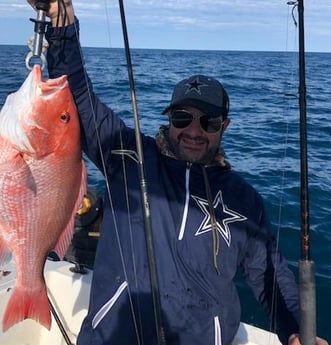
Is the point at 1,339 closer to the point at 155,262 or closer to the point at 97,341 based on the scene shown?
the point at 97,341

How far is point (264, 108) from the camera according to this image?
15.6 m

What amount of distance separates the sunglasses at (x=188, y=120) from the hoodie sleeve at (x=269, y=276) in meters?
0.54

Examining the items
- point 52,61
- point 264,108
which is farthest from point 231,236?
point 264,108

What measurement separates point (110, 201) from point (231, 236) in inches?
24.9

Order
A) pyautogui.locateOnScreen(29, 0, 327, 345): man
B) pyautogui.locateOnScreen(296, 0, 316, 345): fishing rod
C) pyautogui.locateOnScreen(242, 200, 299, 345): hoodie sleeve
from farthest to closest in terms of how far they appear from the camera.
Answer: pyautogui.locateOnScreen(242, 200, 299, 345): hoodie sleeve → pyautogui.locateOnScreen(29, 0, 327, 345): man → pyautogui.locateOnScreen(296, 0, 316, 345): fishing rod

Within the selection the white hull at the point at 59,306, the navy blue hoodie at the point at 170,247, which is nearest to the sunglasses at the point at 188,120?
the navy blue hoodie at the point at 170,247

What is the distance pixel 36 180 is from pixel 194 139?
96 cm

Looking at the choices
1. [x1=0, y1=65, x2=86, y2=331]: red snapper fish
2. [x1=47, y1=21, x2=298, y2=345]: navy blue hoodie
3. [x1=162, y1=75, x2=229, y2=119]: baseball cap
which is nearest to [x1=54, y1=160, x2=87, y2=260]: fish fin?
[x1=0, y1=65, x2=86, y2=331]: red snapper fish

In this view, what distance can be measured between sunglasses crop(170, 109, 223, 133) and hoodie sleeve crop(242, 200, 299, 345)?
543mm

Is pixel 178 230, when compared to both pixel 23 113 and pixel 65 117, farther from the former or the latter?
pixel 23 113

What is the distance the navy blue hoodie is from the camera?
7.64 feet

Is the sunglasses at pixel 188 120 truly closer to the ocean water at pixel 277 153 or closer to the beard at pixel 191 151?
the beard at pixel 191 151

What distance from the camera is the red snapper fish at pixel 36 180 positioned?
1835mm

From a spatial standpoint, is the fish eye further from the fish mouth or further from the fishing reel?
the fishing reel
